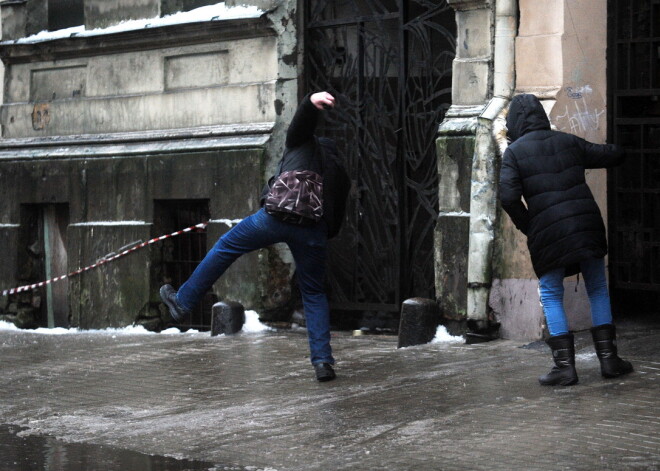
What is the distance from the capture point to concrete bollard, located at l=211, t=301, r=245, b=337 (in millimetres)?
12227

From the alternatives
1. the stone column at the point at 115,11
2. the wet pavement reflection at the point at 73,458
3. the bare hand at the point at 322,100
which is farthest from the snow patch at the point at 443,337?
the stone column at the point at 115,11

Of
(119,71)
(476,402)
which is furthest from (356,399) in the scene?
(119,71)

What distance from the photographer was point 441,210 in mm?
10727

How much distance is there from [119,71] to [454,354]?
609 cm

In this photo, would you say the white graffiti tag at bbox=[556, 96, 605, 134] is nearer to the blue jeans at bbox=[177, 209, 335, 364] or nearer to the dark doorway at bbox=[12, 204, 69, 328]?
the blue jeans at bbox=[177, 209, 335, 364]

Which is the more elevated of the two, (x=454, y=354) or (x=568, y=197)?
(x=568, y=197)

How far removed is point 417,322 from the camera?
10469 mm

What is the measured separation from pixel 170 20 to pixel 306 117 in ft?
17.4

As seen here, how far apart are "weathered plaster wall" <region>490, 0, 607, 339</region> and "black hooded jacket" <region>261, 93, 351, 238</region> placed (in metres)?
1.94

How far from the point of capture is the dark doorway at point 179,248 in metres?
13.5

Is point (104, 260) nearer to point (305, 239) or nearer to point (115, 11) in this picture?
point (115, 11)

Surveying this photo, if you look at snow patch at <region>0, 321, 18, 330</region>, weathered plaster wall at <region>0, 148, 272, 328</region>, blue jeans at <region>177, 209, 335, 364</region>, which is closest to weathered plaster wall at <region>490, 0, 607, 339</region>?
blue jeans at <region>177, 209, 335, 364</region>

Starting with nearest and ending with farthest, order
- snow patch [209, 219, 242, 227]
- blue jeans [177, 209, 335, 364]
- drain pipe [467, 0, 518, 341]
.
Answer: blue jeans [177, 209, 335, 364] → drain pipe [467, 0, 518, 341] → snow patch [209, 219, 242, 227]

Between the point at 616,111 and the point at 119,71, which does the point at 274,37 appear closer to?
the point at 119,71
